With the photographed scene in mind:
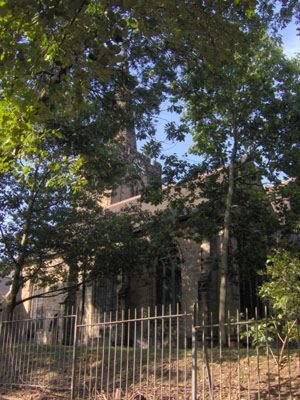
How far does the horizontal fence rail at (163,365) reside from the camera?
7.98 metres

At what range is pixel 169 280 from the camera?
84.7 ft

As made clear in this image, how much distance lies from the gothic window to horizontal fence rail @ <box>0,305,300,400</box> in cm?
1238

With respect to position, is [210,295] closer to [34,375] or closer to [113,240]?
[113,240]

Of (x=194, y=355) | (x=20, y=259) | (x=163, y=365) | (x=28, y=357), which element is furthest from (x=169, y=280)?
(x=194, y=355)

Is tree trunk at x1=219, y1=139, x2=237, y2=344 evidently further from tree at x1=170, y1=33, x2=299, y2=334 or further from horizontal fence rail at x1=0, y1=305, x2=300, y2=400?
horizontal fence rail at x1=0, y1=305, x2=300, y2=400

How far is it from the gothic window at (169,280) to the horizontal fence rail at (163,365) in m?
12.4

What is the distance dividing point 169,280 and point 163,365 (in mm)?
14800

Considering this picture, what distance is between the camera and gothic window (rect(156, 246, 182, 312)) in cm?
2541

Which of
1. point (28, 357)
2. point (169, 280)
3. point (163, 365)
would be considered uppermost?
point (169, 280)

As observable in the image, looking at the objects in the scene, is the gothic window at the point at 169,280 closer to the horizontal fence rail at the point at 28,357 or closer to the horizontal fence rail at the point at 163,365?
the horizontal fence rail at the point at 163,365

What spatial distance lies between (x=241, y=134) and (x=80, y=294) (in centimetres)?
1676

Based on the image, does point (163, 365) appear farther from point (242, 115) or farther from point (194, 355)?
point (242, 115)

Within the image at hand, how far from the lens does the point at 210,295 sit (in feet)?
73.4

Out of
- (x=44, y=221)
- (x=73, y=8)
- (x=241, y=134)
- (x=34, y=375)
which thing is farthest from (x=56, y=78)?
(x=44, y=221)
